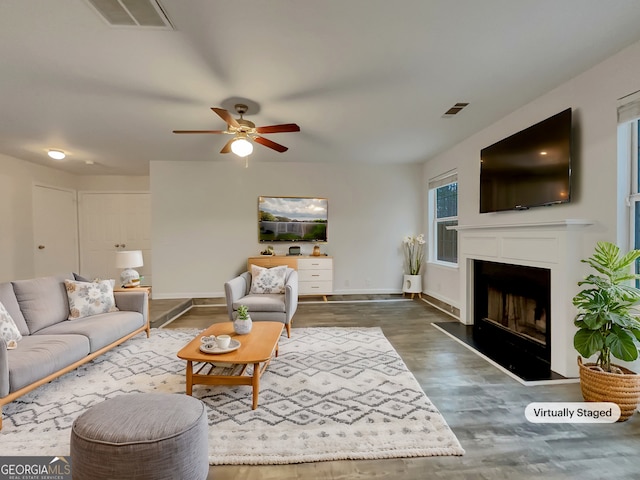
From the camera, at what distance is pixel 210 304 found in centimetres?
541

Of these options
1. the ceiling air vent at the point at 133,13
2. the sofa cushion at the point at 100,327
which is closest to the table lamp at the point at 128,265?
the sofa cushion at the point at 100,327

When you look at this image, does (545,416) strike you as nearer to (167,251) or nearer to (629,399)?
(629,399)

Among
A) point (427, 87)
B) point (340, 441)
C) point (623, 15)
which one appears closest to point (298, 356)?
point (340, 441)

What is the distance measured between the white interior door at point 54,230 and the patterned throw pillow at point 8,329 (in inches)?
167

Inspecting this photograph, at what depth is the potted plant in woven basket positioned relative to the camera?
77.4 inches

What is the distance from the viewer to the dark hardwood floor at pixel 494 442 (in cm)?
155

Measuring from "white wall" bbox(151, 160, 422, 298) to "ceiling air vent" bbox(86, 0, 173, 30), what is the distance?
147 inches

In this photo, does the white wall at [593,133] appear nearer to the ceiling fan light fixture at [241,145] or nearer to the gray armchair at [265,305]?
the gray armchair at [265,305]

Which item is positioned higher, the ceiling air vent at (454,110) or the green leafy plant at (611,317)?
the ceiling air vent at (454,110)

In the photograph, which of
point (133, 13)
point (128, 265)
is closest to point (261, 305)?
point (128, 265)

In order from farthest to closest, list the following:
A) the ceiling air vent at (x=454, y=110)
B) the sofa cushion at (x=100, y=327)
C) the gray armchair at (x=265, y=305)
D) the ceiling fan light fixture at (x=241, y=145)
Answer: the gray armchair at (x=265, y=305)
the ceiling air vent at (x=454, y=110)
the ceiling fan light fixture at (x=241, y=145)
the sofa cushion at (x=100, y=327)

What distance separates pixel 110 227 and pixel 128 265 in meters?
3.45

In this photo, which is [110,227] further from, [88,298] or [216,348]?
[216,348]

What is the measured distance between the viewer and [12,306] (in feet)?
8.35
